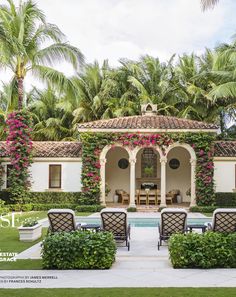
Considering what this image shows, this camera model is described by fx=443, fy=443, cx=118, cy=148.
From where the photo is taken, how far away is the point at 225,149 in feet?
82.9

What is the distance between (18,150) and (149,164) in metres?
8.30

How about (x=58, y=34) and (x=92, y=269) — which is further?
(x=58, y=34)

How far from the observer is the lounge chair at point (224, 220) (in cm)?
1099

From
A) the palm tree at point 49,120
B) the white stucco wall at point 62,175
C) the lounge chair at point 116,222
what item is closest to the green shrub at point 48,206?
the white stucco wall at point 62,175

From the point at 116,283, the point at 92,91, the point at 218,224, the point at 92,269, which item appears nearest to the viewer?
the point at 116,283

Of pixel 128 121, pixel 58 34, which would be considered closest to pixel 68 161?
pixel 128 121

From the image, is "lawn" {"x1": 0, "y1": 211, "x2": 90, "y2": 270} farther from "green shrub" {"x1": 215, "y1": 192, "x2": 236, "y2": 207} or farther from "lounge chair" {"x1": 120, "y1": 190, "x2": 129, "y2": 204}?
"green shrub" {"x1": 215, "y1": 192, "x2": 236, "y2": 207}

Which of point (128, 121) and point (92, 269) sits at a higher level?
point (128, 121)

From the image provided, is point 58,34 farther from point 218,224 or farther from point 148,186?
point 218,224

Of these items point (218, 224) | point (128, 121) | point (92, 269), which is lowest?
point (92, 269)

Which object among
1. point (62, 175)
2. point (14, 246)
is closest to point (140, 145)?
point (62, 175)
